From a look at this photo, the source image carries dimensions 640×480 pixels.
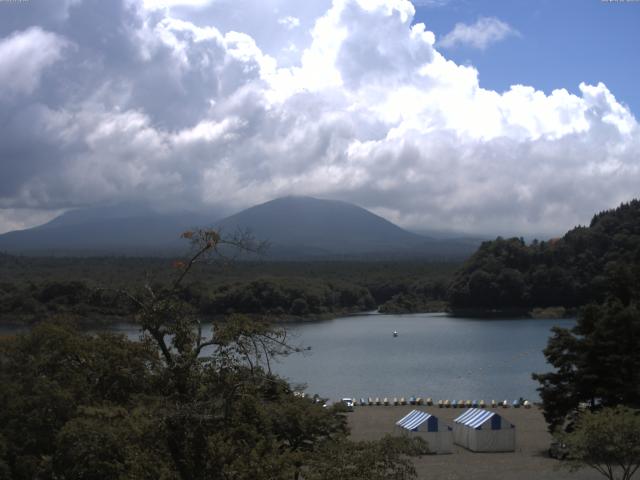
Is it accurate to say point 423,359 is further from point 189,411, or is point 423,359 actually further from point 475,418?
point 189,411

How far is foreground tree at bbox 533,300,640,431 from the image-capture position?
18547mm

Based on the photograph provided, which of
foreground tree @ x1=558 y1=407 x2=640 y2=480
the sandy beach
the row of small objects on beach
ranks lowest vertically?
the row of small objects on beach

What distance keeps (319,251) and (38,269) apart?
4763 inches

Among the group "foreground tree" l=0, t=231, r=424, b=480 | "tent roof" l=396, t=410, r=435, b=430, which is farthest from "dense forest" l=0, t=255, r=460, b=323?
"foreground tree" l=0, t=231, r=424, b=480

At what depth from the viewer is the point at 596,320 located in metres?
19.8

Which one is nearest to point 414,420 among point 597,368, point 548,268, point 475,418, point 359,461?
point 475,418

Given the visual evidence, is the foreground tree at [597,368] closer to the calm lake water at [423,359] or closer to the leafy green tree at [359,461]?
the calm lake water at [423,359]

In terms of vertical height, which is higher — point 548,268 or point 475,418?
point 548,268

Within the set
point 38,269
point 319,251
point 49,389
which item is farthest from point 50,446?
point 319,251

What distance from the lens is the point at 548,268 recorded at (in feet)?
230

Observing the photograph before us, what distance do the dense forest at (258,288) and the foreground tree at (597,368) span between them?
27211 millimetres

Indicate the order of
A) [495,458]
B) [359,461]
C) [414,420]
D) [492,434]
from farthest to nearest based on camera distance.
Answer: [414,420], [492,434], [495,458], [359,461]

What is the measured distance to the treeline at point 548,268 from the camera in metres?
68.1

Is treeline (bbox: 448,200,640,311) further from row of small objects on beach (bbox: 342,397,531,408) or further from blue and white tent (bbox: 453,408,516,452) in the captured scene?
blue and white tent (bbox: 453,408,516,452)
